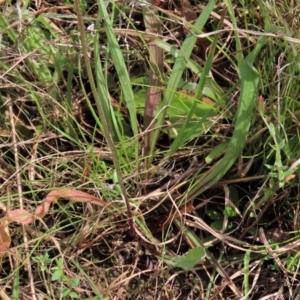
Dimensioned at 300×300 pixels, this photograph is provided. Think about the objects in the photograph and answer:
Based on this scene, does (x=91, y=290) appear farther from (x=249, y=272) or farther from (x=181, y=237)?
(x=249, y=272)

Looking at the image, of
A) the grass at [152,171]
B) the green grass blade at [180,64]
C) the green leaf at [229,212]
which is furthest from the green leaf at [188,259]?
the green grass blade at [180,64]

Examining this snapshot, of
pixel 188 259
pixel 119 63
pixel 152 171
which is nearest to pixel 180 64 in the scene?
pixel 119 63

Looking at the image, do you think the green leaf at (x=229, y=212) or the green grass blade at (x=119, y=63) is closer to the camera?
the green grass blade at (x=119, y=63)

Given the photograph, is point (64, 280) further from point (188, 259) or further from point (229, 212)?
point (229, 212)

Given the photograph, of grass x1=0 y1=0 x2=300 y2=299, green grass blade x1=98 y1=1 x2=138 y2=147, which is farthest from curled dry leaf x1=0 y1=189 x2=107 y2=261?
green grass blade x1=98 y1=1 x2=138 y2=147

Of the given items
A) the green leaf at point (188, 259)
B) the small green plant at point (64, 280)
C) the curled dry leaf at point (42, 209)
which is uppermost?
the curled dry leaf at point (42, 209)

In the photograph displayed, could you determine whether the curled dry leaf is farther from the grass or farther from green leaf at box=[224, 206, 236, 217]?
green leaf at box=[224, 206, 236, 217]

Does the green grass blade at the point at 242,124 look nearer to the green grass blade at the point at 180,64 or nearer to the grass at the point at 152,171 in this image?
the grass at the point at 152,171

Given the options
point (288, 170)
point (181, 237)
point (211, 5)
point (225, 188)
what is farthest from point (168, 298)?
point (211, 5)

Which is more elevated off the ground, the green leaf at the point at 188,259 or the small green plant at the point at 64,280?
the small green plant at the point at 64,280
